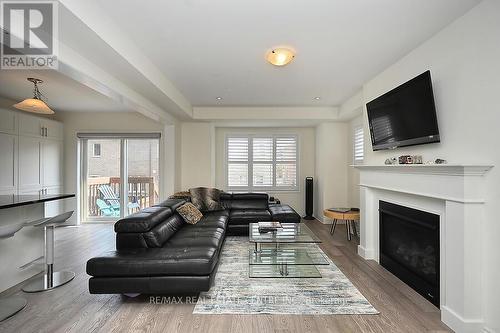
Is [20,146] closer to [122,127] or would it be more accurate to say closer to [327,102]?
[122,127]

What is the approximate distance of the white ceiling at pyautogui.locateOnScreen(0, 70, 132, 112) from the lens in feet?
11.6

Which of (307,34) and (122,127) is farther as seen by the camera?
(122,127)

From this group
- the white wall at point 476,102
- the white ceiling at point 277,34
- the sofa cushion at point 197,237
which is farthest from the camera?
the sofa cushion at point 197,237

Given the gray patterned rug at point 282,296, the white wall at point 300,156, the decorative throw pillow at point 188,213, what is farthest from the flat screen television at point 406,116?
the white wall at point 300,156

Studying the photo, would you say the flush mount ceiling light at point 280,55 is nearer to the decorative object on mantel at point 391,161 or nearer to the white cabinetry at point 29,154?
the decorative object on mantel at point 391,161

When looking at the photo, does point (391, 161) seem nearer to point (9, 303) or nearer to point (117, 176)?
point (9, 303)

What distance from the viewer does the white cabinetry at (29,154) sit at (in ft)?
14.4

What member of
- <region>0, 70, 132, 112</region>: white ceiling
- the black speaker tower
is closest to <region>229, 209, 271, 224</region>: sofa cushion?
the black speaker tower

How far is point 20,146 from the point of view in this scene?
4.66 m

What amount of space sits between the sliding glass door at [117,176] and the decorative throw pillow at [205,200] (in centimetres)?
149

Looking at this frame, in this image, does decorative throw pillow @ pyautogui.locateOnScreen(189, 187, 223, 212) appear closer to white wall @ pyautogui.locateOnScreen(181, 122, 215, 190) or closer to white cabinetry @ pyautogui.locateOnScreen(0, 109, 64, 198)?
white wall @ pyautogui.locateOnScreen(181, 122, 215, 190)

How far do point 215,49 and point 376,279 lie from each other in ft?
10.6

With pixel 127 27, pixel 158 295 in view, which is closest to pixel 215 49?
pixel 127 27

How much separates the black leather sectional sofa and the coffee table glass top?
19.5 inches
